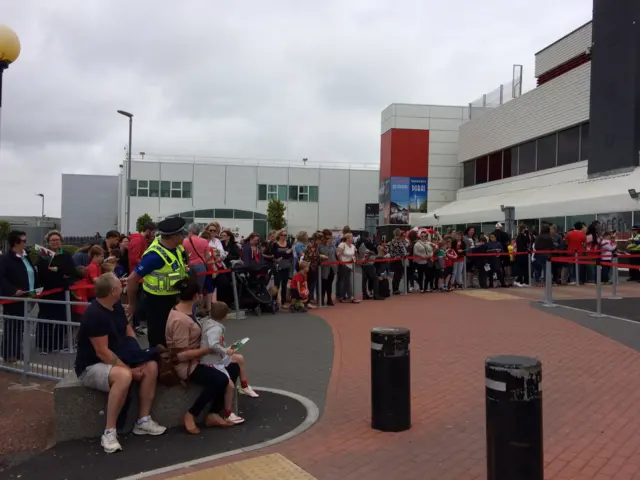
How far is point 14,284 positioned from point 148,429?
12.0ft

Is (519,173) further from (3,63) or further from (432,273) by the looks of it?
(3,63)

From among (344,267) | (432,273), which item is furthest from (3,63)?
(432,273)

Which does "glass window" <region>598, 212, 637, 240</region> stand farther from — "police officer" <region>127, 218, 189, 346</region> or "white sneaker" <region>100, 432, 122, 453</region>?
"white sneaker" <region>100, 432, 122, 453</region>

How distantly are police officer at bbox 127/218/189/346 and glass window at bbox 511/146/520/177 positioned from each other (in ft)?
98.2

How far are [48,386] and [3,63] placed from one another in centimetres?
366

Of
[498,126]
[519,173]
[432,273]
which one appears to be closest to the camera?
[432,273]

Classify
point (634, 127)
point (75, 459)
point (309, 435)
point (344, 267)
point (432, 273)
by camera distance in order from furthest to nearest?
point (634, 127) → point (432, 273) → point (344, 267) → point (309, 435) → point (75, 459)

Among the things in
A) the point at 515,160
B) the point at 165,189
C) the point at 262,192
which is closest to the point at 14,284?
the point at 515,160

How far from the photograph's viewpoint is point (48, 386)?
654 centimetres

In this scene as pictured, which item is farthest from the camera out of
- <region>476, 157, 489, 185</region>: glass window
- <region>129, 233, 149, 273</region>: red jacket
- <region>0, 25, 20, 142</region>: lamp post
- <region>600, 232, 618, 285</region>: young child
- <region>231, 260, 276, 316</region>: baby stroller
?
<region>476, 157, 489, 185</region>: glass window

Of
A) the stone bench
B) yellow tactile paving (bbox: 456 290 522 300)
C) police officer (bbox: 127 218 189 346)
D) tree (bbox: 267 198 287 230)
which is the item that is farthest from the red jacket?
tree (bbox: 267 198 287 230)

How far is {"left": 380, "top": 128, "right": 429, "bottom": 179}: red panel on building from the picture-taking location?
41688mm

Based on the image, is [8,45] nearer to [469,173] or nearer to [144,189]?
[469,173]

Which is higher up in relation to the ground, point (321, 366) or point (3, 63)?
point (3, 63)
